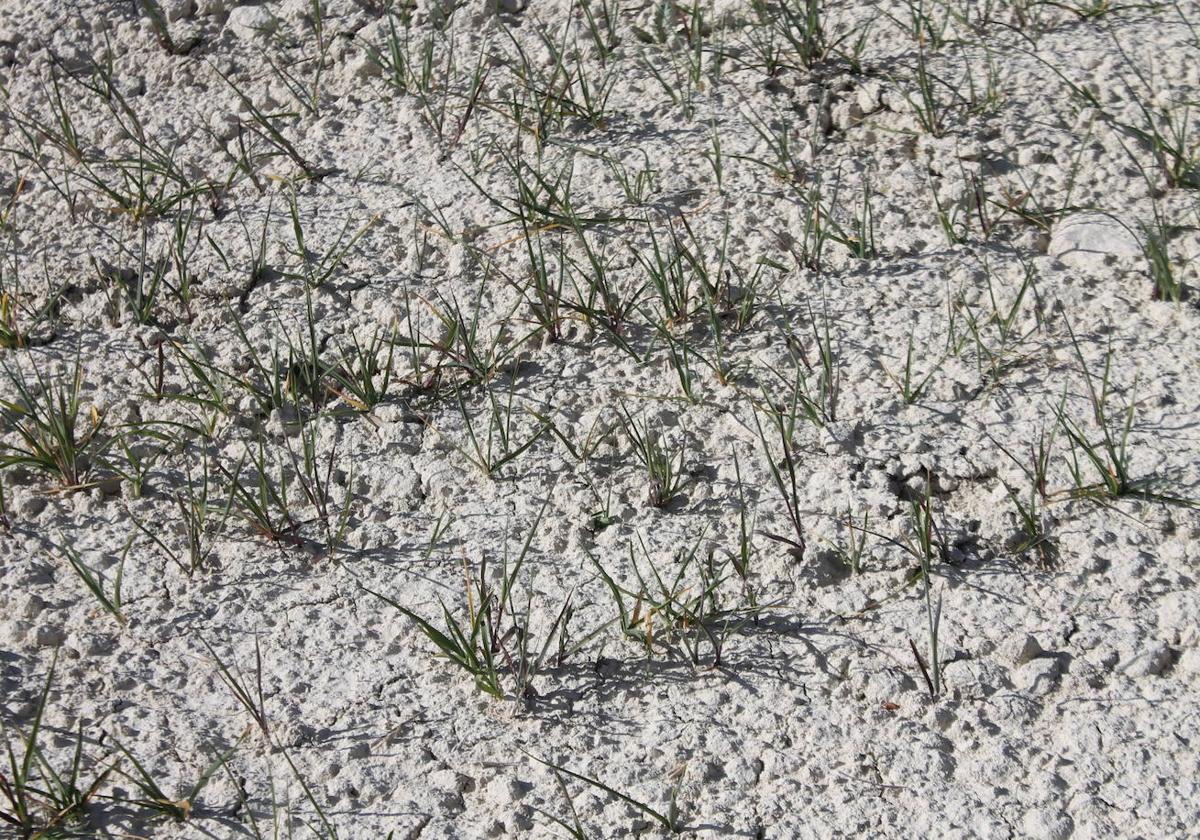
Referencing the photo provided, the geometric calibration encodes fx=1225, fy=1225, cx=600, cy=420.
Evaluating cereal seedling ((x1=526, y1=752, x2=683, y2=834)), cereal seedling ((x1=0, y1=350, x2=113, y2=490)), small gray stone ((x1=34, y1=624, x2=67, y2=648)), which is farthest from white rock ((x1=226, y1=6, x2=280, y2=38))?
cereal seedling ((x1=526, y1=752, x2=683, y2=834))

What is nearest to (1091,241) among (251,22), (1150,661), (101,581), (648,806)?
(1150,661)

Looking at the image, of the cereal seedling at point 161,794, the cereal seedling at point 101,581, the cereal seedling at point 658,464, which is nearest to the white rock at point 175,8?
Result: the cereal seedling at point 101,581

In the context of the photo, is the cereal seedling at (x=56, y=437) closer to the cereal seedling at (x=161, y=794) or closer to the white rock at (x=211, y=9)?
the cereal seedling at (x=161, y=794)

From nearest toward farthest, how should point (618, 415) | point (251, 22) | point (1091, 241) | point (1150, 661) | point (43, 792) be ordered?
1. point (43, 792)
2. point (1150, 661)
3. point (618, 415)
4. point (1091, 241)
5. point (251, 22)

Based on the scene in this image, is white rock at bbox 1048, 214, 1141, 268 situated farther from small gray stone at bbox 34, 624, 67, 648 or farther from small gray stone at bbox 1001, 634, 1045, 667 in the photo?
small gray stone at bbox 34, 624, 67, 648

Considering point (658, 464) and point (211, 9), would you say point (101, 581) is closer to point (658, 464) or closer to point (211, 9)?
point (658, 464)

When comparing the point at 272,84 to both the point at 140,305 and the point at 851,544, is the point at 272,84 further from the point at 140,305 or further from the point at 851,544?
the point at 851,544

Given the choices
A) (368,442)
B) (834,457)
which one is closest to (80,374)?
(368,442)
